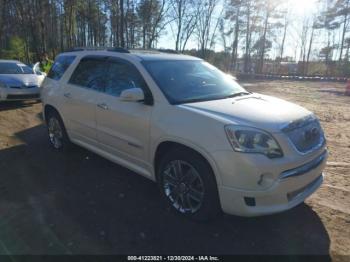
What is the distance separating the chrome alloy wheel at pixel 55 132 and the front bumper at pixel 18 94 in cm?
470

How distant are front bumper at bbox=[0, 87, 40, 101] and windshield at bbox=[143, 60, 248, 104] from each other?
738cm

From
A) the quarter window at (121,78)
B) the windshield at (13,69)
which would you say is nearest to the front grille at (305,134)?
the quarter window at (121,78)

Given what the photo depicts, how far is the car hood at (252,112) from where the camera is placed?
3.04 metres

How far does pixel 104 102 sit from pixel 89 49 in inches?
54.5

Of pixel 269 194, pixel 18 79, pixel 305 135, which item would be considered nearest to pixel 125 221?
pixel 269 194

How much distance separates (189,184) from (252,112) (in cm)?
104

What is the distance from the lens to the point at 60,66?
18.6 feet

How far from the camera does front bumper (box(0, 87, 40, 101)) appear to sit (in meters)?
9.56

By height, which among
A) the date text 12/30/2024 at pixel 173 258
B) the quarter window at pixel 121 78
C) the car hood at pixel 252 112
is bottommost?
the date text 12/30/2024 at pixel 173 258

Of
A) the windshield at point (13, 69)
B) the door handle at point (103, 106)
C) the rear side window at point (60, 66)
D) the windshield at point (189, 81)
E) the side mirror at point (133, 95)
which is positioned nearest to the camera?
the side mirror at point (133, 95)

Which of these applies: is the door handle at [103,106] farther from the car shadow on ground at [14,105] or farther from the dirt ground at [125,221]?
the car shadow on ground at [14,105]

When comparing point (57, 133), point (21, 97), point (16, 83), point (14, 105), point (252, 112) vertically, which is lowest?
point (14, 105)

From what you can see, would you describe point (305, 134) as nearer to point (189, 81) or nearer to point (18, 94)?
point (189, 81)

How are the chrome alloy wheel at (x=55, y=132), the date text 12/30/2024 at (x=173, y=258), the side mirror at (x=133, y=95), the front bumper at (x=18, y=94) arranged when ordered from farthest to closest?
the front bumper at (x=18, y=94) < the chrome alloy wheel at (x=55, y=132) < the side mirror at (x=133, y=95) < the date text 12/30/2024 at (x=173, y=258)
